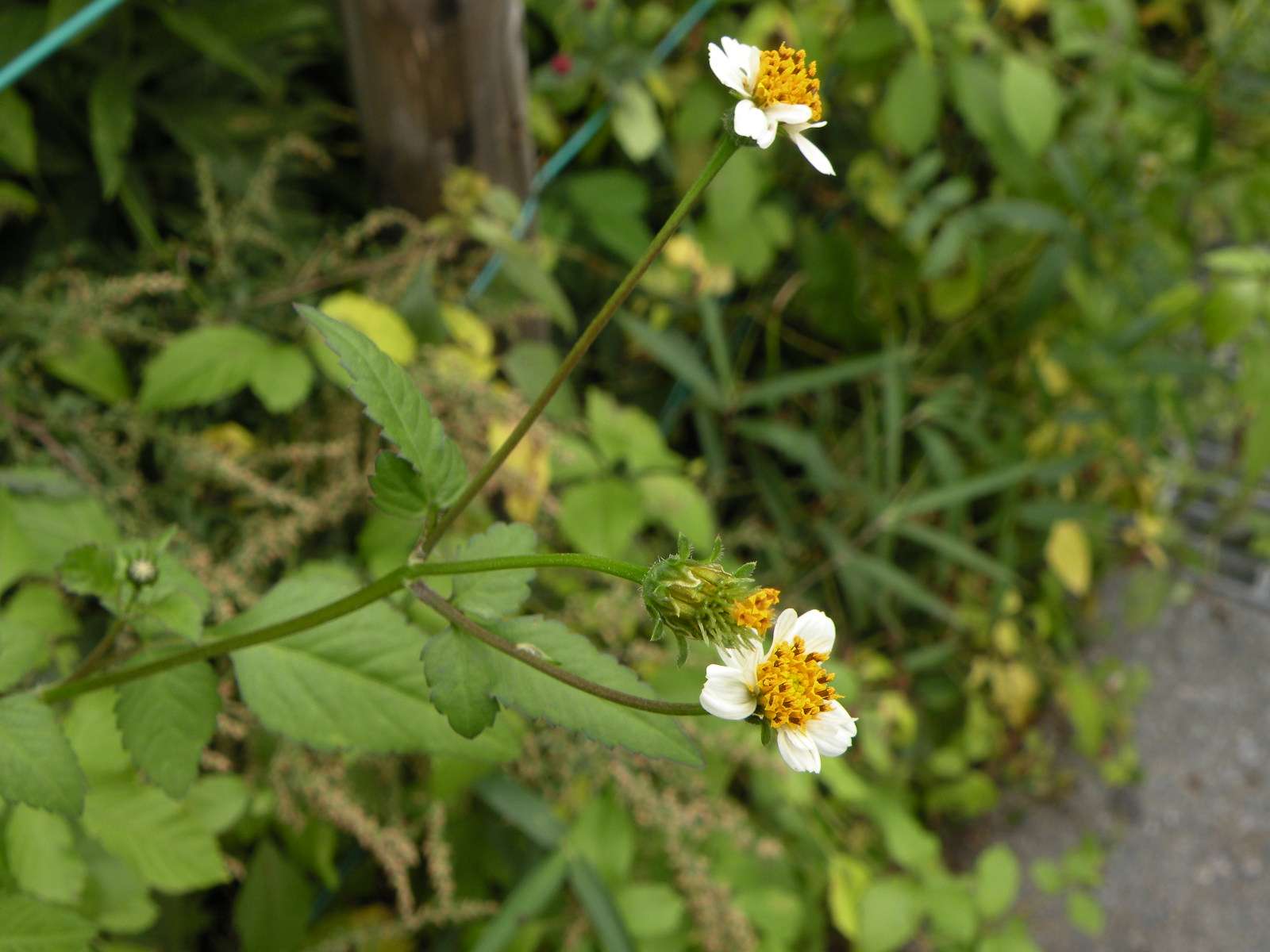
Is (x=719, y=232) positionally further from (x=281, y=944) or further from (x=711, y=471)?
(x=281, y=944)

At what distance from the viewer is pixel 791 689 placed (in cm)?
51

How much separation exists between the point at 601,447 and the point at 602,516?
109 millimetres

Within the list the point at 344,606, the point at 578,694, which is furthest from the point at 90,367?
the point at 578,694

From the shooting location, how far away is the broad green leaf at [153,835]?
85 cm

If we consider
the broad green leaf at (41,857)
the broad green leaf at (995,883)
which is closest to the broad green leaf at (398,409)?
the broad green leaf at (41,857)

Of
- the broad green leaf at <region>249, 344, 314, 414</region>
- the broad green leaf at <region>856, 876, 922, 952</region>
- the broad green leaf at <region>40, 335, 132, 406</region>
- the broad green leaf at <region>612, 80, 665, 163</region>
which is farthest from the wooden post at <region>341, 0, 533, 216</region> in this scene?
the broad green leaf at <region>856, 876, 922, 952</region>

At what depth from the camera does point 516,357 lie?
135 cm

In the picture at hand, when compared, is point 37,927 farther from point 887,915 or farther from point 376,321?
point 887,915

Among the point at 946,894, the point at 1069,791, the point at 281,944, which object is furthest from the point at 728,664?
the point at 1069,791

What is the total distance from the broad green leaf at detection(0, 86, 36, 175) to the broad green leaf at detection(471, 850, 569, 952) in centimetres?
94

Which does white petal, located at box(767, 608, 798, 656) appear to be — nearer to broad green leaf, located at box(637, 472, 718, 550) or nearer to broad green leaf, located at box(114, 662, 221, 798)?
broad green leaf, located at box(114, 662, 221, 798)

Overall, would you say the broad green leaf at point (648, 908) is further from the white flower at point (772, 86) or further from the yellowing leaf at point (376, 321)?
the white flower at point (772, 86)

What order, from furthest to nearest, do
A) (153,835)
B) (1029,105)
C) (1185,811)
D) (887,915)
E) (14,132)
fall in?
(1185,811)
(1029,105)
(887,915)
(14,132)
(153,835)

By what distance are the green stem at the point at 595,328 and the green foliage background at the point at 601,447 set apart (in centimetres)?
3
